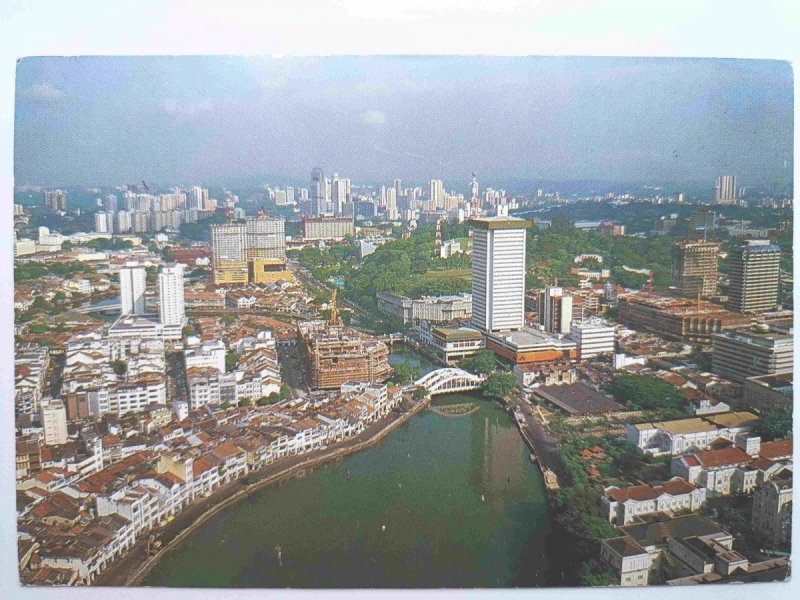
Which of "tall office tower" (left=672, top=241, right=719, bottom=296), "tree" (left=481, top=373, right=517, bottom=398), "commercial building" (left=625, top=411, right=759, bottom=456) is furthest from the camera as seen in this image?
"tree" (left=481, top=373, right=517, bottom=398)

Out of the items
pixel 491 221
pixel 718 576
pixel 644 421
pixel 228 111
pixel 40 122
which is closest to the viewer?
pixel 718 576

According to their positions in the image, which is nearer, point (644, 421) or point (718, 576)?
point (718, 576)

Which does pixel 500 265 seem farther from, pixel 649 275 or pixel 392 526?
pixel 392 526

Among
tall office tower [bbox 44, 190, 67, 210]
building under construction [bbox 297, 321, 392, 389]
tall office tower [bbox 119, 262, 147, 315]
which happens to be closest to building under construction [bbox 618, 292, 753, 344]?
building under construction [bbox 297, 321, 392, 389]

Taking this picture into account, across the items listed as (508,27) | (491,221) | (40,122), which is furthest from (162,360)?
(508,27)

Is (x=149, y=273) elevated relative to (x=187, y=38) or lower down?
lower down

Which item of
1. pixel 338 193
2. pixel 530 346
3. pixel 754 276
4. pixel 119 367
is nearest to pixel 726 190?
pixel 754 276

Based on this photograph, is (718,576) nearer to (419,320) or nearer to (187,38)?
(419,320)

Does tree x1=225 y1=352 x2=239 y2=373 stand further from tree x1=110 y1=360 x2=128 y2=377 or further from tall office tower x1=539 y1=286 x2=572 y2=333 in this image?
tall office tower x1=539 y1=286 x2=572 y2=333
